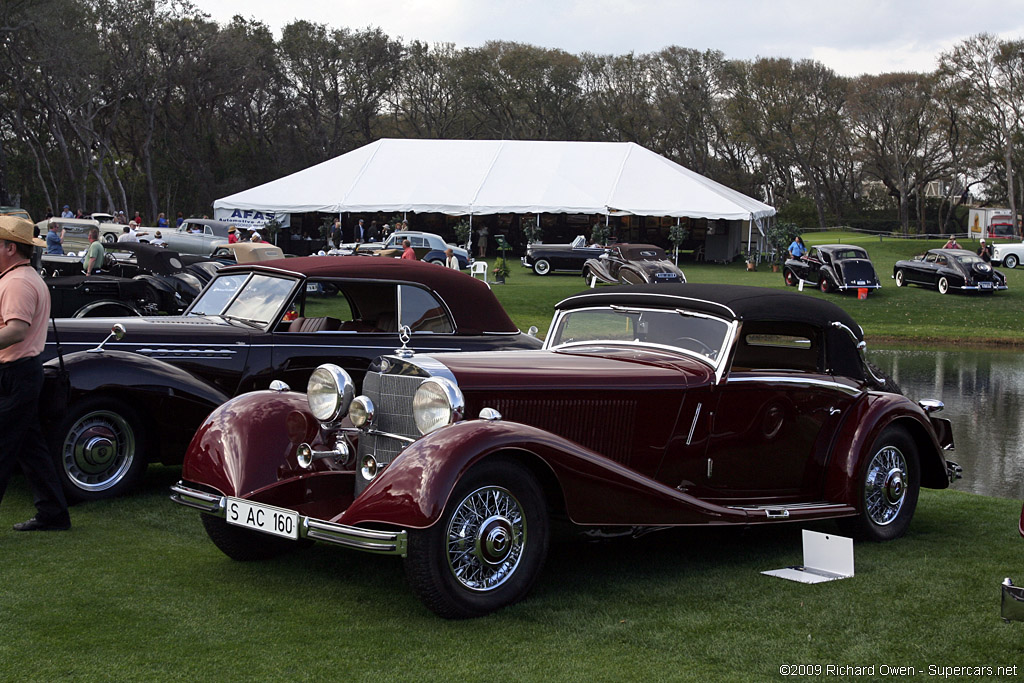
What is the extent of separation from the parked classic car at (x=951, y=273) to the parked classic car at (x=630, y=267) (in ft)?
26.8

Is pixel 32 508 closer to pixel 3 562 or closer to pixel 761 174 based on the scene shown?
pixel 3 562

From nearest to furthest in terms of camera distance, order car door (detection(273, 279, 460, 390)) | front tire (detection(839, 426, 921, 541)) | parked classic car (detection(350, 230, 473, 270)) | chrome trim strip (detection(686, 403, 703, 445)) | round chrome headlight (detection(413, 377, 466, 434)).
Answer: round chrome headlight (detection(413, 377, 466, 434)), chrome trim strip (detection(686, 403, 703, 445)), front tire (detection(839, 426, 921, 541)), car door (detection(273, 279, 460, 390)), parked classic car (detection(350, 230, 473, 270))

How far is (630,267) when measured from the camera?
108ft

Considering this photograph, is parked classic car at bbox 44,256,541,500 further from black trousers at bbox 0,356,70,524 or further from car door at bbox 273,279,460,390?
black trousers at bbox 0,356,70,524

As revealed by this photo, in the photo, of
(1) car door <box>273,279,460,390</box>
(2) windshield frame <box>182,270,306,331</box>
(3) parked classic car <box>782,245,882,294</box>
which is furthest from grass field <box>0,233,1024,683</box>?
(3) parked classic car <box>782,245,882,294</box>

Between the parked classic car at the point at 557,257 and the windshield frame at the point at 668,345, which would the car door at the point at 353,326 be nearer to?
the windshield frame at the point at 668,345

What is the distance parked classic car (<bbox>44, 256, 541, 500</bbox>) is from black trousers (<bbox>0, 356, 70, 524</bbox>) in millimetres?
865

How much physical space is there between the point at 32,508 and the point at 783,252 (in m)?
36.9

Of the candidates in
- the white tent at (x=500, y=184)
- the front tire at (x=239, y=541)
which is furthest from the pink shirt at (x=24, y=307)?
the white tent at (x=500, y=184)

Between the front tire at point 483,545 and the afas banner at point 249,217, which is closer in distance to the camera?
the front tire at point 483,545

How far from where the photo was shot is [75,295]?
1489cm

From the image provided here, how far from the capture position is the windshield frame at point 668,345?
5875 mm

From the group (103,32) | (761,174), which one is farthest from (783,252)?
(103,32)

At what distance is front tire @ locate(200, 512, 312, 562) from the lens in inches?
220
